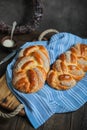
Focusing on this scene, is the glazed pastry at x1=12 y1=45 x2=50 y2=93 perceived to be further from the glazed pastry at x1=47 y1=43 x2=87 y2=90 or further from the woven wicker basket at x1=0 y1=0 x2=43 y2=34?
the woven wicker basket at x1=0 y1=0 x2=43 y2=34

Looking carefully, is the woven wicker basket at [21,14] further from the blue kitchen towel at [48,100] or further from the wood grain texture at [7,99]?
the wood grain texture at [7,99]

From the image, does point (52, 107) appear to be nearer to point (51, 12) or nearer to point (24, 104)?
point (24, 104)

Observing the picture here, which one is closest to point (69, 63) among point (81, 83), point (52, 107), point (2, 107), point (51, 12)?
point (81, 83)

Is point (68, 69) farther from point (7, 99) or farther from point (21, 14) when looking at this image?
point (21, 14)

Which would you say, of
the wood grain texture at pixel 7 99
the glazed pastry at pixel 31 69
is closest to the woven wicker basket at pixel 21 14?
the glazed pastry at pixel 31 69

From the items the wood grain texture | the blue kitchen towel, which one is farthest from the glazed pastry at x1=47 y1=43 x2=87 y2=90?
the wood grain texture

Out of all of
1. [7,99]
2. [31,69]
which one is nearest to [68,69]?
[31,69]

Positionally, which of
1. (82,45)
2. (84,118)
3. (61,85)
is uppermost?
(82,45)
